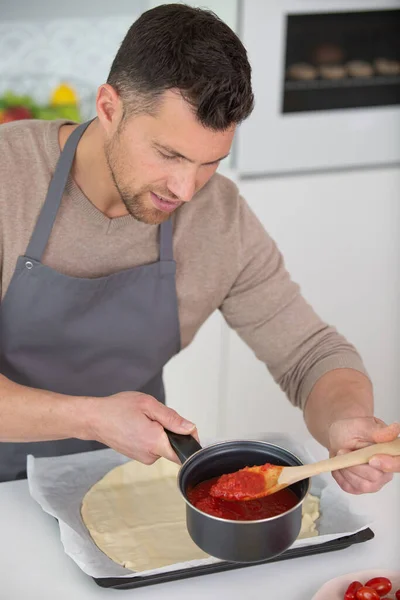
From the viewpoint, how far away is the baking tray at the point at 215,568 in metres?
1.24

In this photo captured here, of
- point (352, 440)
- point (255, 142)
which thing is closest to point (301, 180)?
point (255, 142)

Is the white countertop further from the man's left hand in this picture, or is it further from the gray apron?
the gray apron

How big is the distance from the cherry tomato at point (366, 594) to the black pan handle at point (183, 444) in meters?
0.28

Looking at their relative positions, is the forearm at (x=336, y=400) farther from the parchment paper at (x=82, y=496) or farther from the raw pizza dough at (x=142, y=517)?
the raw pizza dough at (x=142, y=517)

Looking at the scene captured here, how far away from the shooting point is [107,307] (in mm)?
1650

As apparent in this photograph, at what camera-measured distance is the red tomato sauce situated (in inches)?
46.1

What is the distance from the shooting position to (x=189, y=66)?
134cm

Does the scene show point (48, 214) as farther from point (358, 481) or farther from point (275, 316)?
point (358, 481)

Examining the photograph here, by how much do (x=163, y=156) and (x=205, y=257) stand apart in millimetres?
353

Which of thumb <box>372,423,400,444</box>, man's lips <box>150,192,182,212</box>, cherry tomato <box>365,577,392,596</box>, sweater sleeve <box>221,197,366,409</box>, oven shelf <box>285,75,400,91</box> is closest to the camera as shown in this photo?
cherry tomato <box>365,577,392,596</box>

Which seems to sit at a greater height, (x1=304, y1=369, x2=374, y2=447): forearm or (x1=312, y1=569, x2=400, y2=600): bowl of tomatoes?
(x1=304, y1=369, x2=374, y2=447): forearm

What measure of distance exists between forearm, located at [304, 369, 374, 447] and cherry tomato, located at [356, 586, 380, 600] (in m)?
0.38

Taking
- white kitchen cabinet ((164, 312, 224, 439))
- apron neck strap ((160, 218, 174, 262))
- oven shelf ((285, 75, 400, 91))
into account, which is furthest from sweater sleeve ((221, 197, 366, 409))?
oven shelf ((285, 75, 400, 91))

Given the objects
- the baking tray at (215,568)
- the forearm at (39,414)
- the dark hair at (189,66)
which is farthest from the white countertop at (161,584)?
the dark hair at (189,66)
